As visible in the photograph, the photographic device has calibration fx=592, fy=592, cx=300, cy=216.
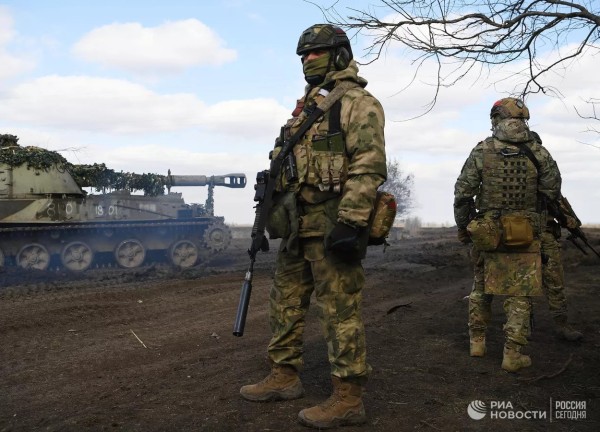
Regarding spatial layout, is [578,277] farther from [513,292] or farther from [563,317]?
[513,292]

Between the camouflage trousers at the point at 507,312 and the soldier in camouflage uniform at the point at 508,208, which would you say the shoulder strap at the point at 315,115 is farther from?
the camouflage trousers at the point at 507,312

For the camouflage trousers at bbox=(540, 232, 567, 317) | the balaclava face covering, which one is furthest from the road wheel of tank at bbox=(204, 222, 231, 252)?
the balaclava face covering

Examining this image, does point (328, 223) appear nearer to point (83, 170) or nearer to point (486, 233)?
point (486, 233)

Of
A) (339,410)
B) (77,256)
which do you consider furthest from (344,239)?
(77,256)

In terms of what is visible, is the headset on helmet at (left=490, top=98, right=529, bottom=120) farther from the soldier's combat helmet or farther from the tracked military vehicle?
the tracked military vehicle

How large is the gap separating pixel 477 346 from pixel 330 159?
2600mm

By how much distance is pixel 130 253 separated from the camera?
16.5 m

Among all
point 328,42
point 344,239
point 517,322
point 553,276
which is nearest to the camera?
point 344,239

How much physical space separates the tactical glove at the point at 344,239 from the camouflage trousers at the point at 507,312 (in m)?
2.11

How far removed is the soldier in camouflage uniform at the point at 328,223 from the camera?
3621 millimetres

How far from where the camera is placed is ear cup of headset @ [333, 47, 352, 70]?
3.94 m

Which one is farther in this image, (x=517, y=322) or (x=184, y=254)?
(x=184, y=254)

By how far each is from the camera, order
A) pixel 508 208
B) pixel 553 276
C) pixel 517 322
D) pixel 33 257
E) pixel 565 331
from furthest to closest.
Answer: pixel 33 257, pixel 553 276, pixel 565 331, pixel 508 208, pixel 517 322

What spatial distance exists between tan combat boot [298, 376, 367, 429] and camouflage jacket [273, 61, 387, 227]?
104 cm
